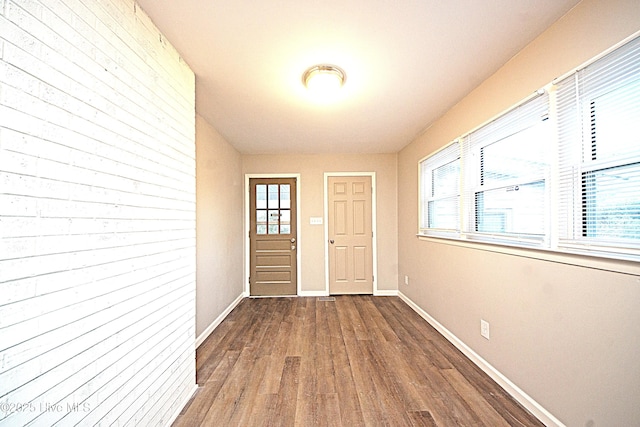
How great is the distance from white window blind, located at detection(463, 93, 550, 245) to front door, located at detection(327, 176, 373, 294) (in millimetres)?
2281

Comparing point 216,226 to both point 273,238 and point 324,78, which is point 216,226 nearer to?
point 273,238

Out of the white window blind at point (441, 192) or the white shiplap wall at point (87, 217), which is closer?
the white shiplap wall at point (87, 217)

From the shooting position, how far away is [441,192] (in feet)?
10.9

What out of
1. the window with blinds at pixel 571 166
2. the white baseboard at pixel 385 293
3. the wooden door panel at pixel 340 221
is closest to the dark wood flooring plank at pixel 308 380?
the white baseboard at pixel 385 293

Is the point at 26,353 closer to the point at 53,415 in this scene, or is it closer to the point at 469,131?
the point at 53,415

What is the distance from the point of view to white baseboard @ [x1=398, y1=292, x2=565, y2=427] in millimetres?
1710

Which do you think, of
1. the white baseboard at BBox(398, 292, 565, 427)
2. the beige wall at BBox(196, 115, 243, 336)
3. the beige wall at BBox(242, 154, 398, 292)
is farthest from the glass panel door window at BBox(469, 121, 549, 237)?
the beige wall at BBox(196, 115, 243, 336)

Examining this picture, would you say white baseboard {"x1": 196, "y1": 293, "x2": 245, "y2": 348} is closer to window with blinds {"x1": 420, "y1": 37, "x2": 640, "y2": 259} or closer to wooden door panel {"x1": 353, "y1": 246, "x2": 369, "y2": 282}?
wooden door panel {"x1": 353, "y1": 246, "x2": 369, "y2": 282}

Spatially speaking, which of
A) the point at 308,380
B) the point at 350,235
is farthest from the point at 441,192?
the point at 308,380

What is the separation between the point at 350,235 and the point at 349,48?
340cm

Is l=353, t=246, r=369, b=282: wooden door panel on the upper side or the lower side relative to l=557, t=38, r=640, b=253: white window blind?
lower

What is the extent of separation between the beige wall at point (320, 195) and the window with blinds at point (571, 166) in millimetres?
2354

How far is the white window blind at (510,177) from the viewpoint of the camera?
5.99 ft

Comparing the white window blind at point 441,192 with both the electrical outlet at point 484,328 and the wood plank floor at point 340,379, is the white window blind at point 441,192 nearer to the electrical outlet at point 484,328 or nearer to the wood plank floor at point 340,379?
the electrical outlet at point 484,328
